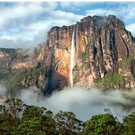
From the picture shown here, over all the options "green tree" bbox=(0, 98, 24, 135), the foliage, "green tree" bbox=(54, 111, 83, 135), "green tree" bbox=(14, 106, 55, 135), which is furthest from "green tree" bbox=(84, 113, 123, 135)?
"green tree" bbox=(0, 98, 24, 135)

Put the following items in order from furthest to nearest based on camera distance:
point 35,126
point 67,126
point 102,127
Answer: point 67,126, point 102,127, point 35,126

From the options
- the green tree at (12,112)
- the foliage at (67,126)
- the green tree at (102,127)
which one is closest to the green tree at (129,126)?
the foliage at (67,126)

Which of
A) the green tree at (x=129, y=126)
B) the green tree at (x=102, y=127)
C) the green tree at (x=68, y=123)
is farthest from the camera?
the green tree at (x=68, y=123)

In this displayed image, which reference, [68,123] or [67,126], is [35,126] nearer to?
[67,126]

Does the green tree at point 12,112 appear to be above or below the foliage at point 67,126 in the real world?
above

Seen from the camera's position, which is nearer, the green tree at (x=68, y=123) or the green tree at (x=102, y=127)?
the green tree at (x=102, y=127)

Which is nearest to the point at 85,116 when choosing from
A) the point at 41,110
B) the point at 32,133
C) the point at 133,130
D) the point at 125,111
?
the point at 125,111

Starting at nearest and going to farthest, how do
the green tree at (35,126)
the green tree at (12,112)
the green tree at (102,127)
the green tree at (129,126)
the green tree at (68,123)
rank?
the green tree at (35,126)
the green tree at (102,127)
the green tree at (129,126)
the green tree at (68,123)
the green tree at (12,112)

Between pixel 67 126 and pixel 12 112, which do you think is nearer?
pixel 67 126

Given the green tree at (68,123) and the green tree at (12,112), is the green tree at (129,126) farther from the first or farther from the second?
the green tree at (12,112)

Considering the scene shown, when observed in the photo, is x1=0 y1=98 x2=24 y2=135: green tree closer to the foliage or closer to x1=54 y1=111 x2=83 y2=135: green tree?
the foliage

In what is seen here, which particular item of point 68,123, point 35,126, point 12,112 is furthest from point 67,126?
point 12,112
